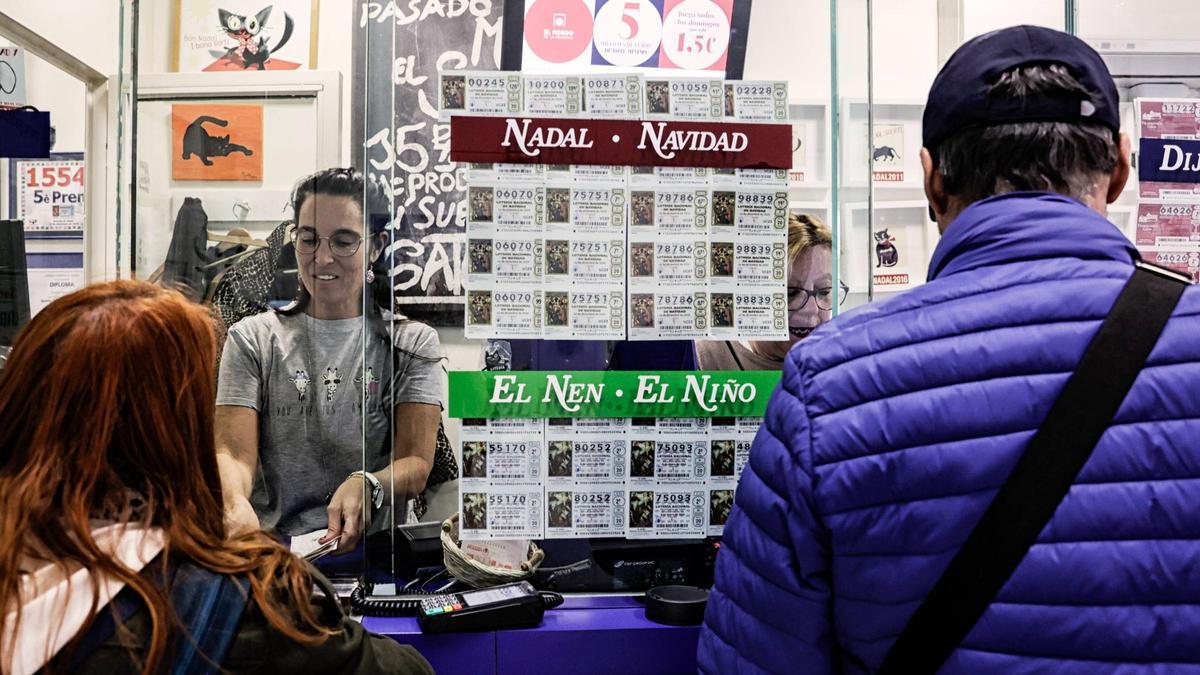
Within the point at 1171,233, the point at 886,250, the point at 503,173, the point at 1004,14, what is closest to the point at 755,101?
the point at 503,173

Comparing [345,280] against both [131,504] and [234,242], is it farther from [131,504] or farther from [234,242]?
[131,504]

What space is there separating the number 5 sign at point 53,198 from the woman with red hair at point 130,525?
5.51 ft

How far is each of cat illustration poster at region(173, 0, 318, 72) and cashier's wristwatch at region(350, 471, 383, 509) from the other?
0.90 meters

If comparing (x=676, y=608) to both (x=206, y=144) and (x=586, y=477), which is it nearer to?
(x=586, y=477)

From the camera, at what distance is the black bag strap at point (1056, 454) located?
83 centimetres

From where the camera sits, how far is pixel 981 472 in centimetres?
85

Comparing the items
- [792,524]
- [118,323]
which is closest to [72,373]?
[118,323]

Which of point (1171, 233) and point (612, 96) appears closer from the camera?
point (612, 96)

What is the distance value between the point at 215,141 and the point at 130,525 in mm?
1181

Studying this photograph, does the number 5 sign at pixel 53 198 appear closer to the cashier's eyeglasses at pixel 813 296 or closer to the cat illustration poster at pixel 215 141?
the cat illustration poster at pixel 215 141

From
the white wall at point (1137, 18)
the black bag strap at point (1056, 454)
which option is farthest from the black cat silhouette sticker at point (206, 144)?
the white wall at point (1137, 18)

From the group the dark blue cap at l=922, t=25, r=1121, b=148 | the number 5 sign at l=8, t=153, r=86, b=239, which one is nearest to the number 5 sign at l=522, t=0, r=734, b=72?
the dark blue cap at l=922, t=25, r=1121, b=148

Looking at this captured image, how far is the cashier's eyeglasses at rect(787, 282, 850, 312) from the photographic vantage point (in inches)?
69.2

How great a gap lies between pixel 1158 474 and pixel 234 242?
5.50 ft
